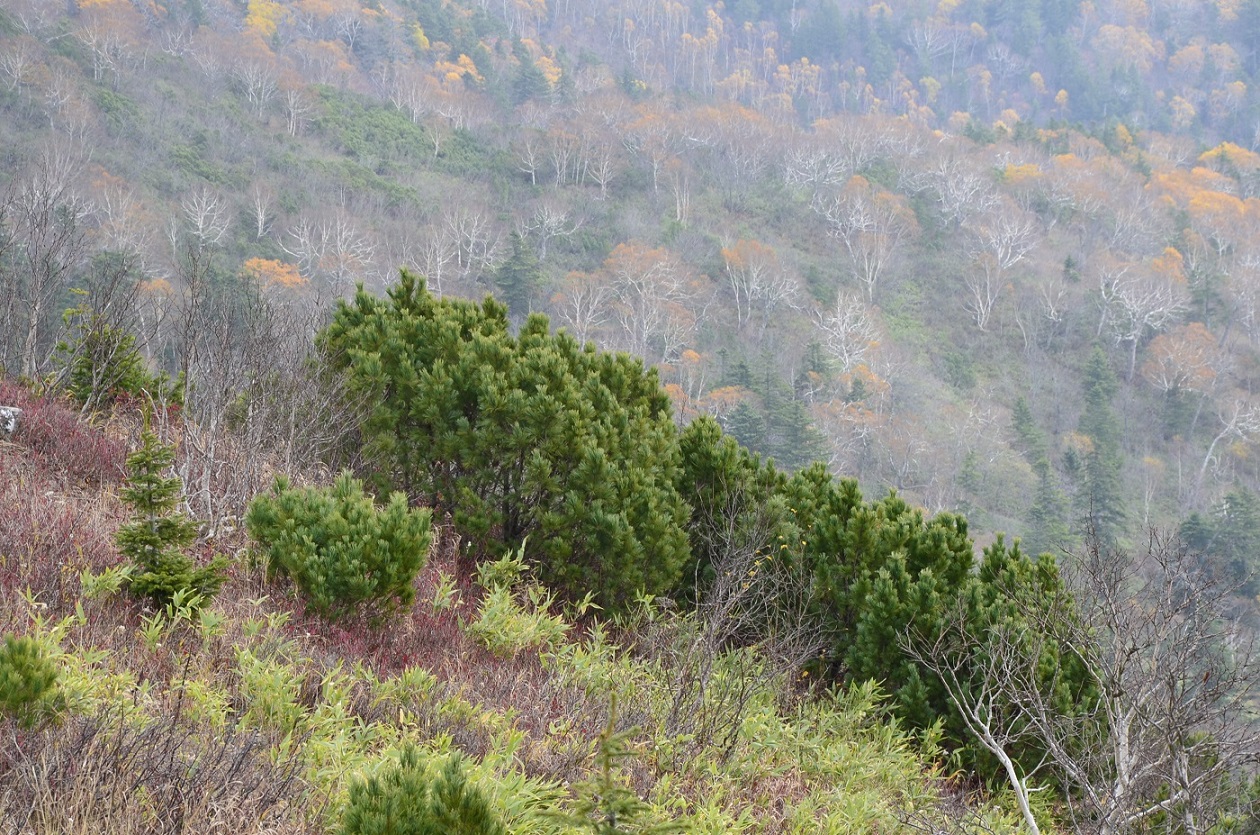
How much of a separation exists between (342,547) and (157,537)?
3.03 ft

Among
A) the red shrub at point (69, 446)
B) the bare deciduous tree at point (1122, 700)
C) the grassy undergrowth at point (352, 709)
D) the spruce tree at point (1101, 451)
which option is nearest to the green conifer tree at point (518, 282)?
the spruce tree at point (1101, 451)

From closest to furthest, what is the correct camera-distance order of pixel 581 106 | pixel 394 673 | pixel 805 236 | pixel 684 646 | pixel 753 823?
1. pixel 753 823
2. pixel 394 673
3. pixel 684 646
4. pixel 805 236
5. pixel 581 106

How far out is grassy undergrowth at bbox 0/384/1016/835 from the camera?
9.89ft

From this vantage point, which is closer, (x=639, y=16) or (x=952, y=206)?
(x=952, y=206)

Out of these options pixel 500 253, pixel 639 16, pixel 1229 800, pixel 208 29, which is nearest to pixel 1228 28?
pixel 639 16

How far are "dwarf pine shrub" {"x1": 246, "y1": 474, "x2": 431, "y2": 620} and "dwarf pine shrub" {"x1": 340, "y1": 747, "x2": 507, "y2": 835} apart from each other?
2461 mm

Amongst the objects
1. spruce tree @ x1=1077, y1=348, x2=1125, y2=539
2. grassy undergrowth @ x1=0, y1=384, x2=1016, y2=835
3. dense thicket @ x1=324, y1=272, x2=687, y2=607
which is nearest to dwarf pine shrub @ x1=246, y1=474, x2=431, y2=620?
grassy undergrowth @ x1=0, y1=384, x2=1016, y2=835

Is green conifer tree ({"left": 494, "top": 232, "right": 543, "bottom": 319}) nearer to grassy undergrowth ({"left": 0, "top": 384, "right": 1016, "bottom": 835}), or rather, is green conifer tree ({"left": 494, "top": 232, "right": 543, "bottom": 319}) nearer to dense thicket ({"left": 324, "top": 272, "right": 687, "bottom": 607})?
dense thicket ({"left": 324, "top": 272, "right": 687, "bottom": 607})

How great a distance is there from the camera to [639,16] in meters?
119

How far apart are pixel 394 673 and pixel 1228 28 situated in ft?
481

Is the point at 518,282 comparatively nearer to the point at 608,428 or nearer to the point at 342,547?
the point at 608,428

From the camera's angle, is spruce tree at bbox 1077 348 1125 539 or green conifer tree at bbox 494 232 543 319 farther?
green conifer tree at bbox 494 232 543 319

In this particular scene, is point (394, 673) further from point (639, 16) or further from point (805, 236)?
point (639, 16)

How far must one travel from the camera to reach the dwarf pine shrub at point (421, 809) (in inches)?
98.6
